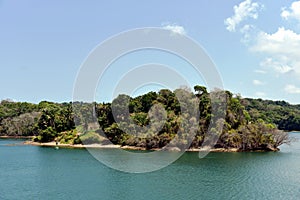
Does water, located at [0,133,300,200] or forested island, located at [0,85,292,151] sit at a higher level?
forested island, located at [0,85,292,151]

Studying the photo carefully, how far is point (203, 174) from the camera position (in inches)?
1312

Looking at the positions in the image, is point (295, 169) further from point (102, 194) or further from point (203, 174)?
point (102, 194)

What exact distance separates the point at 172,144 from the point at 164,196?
30.4 meters

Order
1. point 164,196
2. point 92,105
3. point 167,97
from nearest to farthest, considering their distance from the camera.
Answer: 1. point 164,196
2. point 167,97
3. point 92,105

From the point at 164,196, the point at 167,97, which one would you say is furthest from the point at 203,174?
the point at 167,97

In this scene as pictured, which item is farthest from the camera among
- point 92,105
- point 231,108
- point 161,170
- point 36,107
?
point 36,107

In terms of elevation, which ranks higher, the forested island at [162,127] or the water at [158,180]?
the forested island at [162,127]

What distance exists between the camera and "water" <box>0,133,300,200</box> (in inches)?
1000

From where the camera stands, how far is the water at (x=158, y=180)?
25.4 metres

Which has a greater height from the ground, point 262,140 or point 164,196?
point 262,140

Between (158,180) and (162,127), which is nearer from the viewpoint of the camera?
(158,180)

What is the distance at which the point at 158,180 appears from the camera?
3008 centimetres

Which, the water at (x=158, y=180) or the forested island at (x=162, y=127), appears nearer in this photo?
the water at (x=158, y=180)

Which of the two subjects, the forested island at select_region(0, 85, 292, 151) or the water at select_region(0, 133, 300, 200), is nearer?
the water at select_region(0, 133, 300, 200)
